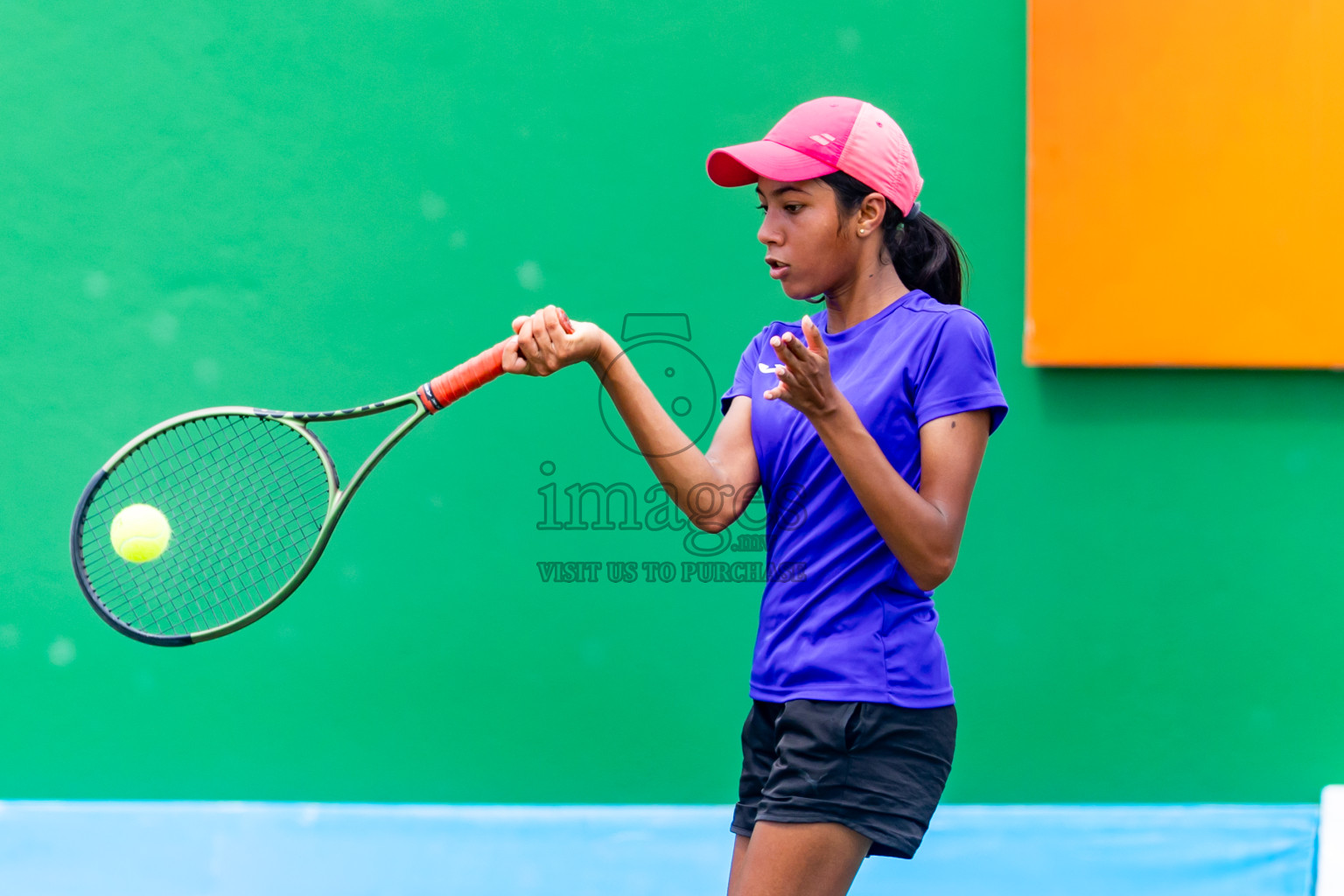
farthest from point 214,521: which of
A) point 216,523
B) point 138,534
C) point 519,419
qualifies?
point 519,419

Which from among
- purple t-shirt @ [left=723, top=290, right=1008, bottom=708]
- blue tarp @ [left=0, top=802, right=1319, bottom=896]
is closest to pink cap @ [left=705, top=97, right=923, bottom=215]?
purple t-shirt @ [left=723, top=290, right=1008, bottom=708]

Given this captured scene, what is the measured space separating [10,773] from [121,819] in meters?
0.31

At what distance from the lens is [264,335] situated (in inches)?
103

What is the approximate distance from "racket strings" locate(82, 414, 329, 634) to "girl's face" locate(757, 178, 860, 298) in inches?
48.5

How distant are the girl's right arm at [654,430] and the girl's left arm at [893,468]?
0.90 ft

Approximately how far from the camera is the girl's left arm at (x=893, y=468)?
50.7 inches

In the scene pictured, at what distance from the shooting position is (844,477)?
1372mm

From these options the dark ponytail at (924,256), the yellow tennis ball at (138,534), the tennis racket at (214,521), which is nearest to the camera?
the dark ponytail at (924,256)

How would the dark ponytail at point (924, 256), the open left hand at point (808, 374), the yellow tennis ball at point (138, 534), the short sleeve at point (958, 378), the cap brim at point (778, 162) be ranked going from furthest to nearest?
the yellow tennis ball at point (138, 534)
the dark ponytail at point (924, 256)
the cap brim at point (778, 162)
the short sleeve at point (958, 378)
the open left hand at point (808, 374)

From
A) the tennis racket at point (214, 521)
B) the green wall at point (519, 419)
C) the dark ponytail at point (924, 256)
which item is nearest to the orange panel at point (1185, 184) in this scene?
the green wall at point (519, 419)

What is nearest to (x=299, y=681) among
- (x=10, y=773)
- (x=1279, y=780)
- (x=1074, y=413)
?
(x=10, y=773)

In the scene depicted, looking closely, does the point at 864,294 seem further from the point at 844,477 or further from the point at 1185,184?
the point at 1185,184

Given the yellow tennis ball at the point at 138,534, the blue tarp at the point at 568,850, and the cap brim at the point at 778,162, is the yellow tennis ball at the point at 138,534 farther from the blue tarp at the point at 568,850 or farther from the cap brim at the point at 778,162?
the cap brim at the point at 778,162

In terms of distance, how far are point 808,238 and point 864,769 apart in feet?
2.24
